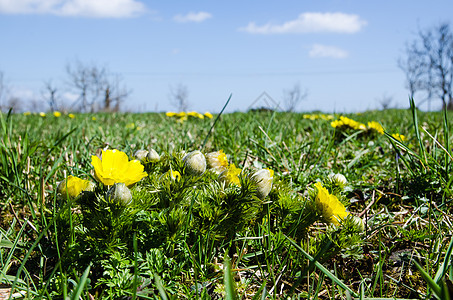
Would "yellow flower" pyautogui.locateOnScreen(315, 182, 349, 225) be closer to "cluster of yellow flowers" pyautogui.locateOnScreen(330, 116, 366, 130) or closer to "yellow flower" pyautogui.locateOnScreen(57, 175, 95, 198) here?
"yellow flower" pyautogui.locateOnScreen(57, 175, 95, 198)

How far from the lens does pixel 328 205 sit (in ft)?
4.54

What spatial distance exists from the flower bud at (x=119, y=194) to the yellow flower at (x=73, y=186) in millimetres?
195

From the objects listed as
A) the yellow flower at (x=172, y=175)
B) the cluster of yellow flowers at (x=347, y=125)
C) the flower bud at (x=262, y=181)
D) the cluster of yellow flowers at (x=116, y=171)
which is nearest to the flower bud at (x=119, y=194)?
the cluster of yellow flowers at (x=116, y=171)

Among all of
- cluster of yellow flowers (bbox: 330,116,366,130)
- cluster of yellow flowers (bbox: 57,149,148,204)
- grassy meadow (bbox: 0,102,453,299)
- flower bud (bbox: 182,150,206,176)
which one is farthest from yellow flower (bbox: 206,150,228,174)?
cluster of yellow flowers (bbox: 330,116,366,130)

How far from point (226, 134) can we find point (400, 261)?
190cm

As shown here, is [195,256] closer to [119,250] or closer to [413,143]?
[119,250]

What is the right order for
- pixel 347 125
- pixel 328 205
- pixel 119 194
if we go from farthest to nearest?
pixel 347 125 → pixel 328 205 → pixel 119 194

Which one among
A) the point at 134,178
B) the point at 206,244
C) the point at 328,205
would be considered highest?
the point at 134,178

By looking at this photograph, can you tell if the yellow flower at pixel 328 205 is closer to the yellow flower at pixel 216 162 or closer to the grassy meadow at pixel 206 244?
the grassy meadow at pixel 206 244

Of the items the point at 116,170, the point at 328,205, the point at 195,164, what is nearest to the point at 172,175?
the point at 195,164

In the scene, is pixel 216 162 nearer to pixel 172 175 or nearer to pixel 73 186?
pixel 172 175

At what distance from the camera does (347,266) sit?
155 centimetres

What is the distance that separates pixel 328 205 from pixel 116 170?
78 centimetres

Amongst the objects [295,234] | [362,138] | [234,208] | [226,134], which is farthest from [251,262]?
[362,138]
